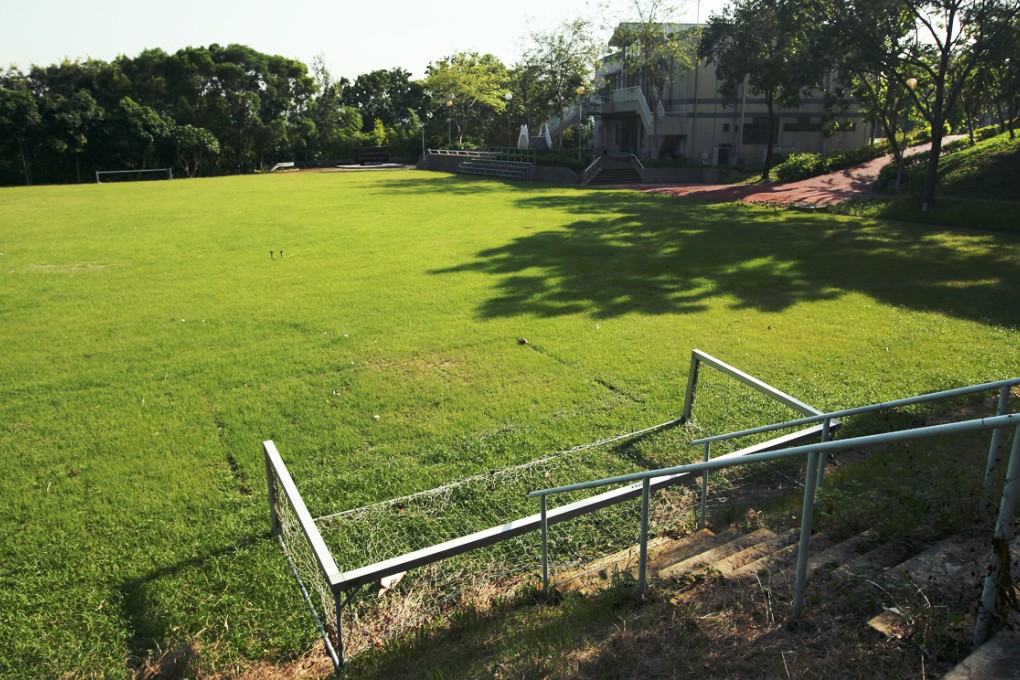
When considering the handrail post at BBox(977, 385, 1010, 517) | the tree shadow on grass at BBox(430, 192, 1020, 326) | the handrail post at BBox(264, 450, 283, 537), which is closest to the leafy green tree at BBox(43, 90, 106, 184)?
the tree shadow on grass at BBox(430, 192, 1020, 326)

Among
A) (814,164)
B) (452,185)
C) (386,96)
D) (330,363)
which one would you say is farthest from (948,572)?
(386,96)

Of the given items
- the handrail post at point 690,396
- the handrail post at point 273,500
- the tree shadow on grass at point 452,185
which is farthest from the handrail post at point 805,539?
the tree shadow on grass at point 452,185

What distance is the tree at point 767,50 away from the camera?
2314 cm

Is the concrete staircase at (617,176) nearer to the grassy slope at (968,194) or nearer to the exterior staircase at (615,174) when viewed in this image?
the exterior staircase at (615,174)

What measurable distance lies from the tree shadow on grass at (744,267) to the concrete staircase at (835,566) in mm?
6703

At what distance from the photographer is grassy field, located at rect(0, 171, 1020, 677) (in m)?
4.79

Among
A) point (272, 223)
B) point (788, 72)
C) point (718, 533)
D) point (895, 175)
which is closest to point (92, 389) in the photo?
point (718, 533)

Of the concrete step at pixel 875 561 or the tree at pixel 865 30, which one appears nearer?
the concrete step at pixel 875 561

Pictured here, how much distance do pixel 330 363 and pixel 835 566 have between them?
6.76m

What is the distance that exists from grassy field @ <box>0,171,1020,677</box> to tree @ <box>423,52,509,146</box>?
44.2m

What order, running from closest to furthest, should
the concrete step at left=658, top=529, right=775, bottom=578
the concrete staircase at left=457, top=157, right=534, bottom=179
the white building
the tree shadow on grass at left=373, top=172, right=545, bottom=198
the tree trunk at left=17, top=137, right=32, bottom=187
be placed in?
the concrete step at left=658, top=529, right=775, bottom=578, the tree shadow on grass at left=373, top=172, right=545, bottom=198, the concrete staircase at left=457, top=157, right=534, bottom=179, the white building, the tree trunk at left=17, top=137, right=32, bottom=187

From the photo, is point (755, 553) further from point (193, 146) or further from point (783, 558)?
point (193, 146)

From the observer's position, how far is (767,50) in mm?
31953

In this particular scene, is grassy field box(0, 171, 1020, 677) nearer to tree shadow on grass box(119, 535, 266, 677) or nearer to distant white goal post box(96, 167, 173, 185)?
tree shadow on grass box(119, 535, 266, 677)
